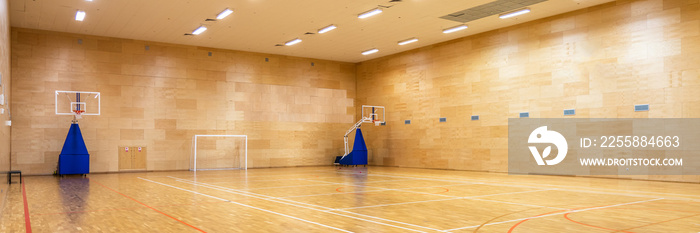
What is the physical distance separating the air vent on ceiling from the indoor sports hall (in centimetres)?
14

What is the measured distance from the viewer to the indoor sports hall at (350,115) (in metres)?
9.34

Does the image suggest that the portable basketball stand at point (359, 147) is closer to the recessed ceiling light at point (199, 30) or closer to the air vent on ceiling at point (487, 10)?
the air vent on ceiling at point (487, 10)

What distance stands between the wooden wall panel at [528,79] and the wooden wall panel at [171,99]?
272 cm

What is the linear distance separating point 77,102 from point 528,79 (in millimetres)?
17494

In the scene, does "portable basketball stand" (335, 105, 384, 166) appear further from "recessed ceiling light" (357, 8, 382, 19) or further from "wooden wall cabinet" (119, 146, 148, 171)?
"wooden wall cabinet" (119, 146, 148, 171)

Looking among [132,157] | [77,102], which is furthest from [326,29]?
[77,102]

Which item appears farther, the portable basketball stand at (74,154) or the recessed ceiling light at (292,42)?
the recessed ceiling light at (292,42)

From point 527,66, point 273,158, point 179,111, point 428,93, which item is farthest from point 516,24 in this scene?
point 179,111

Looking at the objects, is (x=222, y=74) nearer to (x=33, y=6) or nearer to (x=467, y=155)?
(x=33, y=6)

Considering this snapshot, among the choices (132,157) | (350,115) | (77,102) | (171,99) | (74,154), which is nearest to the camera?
(74,154)

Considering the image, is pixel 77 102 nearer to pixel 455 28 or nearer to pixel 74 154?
pixel 74 154

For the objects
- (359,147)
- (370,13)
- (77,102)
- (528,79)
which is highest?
(370,13)

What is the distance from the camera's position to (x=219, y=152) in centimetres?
2397

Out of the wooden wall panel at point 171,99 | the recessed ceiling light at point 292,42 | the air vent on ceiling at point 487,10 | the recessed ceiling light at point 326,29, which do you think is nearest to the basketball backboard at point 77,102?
the wooden wall panel at point 171,99
